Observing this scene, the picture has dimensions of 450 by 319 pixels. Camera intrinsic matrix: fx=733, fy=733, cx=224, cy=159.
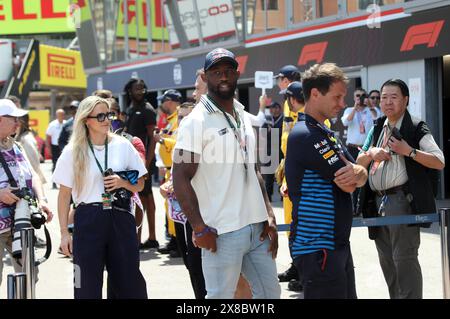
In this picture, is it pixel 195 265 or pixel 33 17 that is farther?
pixel 33 17

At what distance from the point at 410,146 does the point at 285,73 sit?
2164 millimetres

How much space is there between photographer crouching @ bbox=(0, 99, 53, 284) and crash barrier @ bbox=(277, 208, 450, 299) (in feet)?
6.46

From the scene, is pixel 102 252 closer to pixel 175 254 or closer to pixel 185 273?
pixel 185 273

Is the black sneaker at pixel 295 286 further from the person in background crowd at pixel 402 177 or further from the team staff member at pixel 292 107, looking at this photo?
the person in background crowd at pixel 402 177

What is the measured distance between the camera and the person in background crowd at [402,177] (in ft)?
17.5

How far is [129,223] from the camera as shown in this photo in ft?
17.0

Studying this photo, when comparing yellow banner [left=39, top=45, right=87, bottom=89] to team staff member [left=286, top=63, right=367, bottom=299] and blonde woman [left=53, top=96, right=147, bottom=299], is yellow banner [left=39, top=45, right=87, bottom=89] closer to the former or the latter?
blonde woman [left=53, top=96, right=147, bottom=299]

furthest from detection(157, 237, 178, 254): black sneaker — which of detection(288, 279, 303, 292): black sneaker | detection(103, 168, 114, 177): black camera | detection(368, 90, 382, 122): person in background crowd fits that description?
detection(368, 90, 382, 122): person in background crowd

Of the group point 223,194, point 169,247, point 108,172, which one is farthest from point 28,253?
point 169,247

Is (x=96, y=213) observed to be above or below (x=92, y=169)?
below

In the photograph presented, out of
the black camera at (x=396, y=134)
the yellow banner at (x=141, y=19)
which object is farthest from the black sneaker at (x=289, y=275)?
the yellow banner at (x=141, y=19)

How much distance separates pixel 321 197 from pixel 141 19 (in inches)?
881

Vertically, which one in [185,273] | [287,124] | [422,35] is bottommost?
[185,273]

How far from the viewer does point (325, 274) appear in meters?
3.97
